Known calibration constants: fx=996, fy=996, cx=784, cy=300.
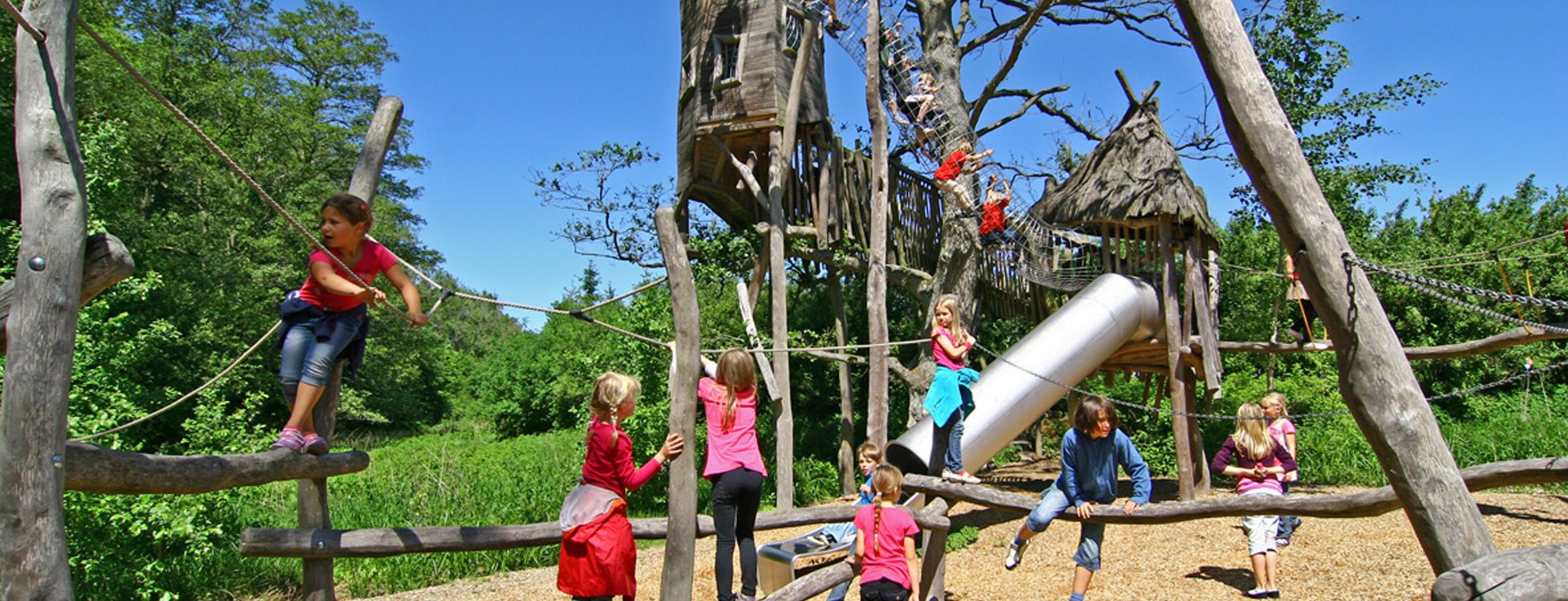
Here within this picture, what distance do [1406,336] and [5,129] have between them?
2299 centimetres

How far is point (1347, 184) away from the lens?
17281 mm

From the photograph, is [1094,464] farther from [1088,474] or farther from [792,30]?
[792,30]

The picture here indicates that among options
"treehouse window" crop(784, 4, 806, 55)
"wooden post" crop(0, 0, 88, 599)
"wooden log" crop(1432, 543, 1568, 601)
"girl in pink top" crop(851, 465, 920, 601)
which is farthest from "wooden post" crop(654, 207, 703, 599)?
"treehouse window" crop(784, 4, 806, 55)

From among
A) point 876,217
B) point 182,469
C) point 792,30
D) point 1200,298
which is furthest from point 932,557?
point 792,30

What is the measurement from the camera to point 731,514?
523 cm

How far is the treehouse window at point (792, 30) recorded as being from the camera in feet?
42.1

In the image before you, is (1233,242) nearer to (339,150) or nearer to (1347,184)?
(1347,184)

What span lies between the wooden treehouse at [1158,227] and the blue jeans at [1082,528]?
17.7 ft

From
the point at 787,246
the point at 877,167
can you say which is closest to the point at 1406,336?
the point at 787,246

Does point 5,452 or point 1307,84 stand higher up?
point 1307,84

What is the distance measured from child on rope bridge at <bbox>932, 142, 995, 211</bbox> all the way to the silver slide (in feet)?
6.33

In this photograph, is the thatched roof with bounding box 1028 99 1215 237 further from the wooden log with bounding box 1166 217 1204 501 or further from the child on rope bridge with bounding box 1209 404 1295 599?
the child on rope bridge with bounding box 1209 404 1295 599

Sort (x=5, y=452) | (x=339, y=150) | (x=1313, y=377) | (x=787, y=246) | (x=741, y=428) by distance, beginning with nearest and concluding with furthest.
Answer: (x=5, y=452) → (x=741, y=428) → (x=787, y=246) → (x=1313, y=377) → (x=339, y=150)

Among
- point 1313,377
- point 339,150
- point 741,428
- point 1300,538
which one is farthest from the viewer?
point 339,150
